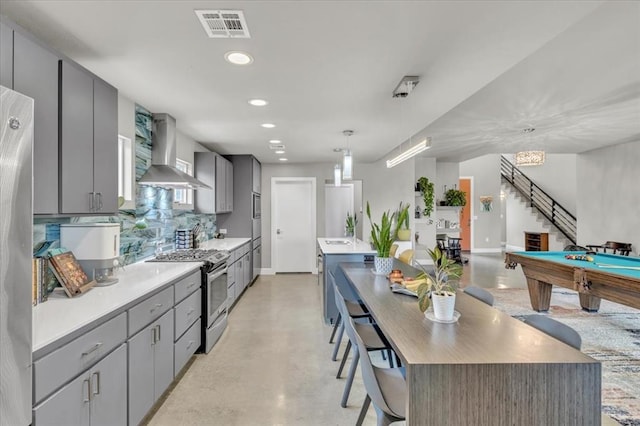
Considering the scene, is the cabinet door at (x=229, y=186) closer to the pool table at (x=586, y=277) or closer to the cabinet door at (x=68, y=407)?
the cabinet door at (x=68, y=407)

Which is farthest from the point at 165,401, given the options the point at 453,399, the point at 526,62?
the point at 526,62

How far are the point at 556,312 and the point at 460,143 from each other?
3258 millimetres

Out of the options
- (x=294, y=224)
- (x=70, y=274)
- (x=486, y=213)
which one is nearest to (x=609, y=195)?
(x=486, y=213)

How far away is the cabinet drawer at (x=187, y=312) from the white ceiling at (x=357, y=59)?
6.08 feet

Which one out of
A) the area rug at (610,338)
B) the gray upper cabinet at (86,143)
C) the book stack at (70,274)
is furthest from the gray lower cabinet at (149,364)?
the area rug at (610,338)

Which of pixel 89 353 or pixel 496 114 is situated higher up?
pixel 496 114

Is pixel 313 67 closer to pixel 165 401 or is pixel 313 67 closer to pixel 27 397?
pixel 27 397

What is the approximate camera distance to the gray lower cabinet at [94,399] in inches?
54.4

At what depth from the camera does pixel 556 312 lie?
14.9 feet

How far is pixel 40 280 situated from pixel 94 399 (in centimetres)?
76

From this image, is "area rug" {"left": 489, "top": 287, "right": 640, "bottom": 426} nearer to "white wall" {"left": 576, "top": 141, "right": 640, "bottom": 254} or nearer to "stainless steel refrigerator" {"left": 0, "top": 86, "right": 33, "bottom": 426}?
"white wall" {"left": 576, "top": 141, "right": 640, "bottom": 254}

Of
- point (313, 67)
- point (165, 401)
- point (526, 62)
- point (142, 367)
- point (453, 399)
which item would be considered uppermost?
point (526, 62)

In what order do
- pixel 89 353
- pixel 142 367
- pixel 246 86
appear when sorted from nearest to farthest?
1. pixel 89 353
2. pixel 142 367
3. pixel 246 86

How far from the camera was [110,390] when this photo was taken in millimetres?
1763
